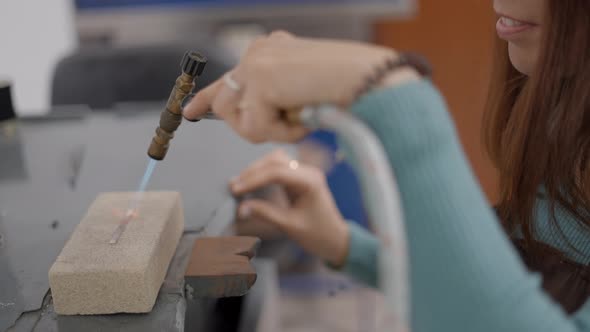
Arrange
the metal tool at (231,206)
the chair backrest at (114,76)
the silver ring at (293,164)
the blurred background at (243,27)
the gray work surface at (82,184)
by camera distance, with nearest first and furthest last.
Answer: the gray work surface at (82,184), the metal tool at (231,206), the silver ring at (293,164), the chair backrest at (114,76), the blurred background at (243,27)

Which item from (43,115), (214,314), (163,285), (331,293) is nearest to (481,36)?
(331,293)

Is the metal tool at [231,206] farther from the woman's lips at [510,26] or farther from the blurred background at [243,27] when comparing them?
the blurred background at [243,27]

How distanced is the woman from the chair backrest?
0.77 m

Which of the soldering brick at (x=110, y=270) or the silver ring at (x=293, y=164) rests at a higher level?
the soldering brick at (x=110, y=270)

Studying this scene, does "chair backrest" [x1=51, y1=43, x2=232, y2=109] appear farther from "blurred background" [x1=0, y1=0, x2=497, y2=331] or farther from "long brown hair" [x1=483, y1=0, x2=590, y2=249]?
"long brown hair" [x1=483, y1=0, x2=590, y2=249]

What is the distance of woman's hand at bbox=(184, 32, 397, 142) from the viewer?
44 centimetres

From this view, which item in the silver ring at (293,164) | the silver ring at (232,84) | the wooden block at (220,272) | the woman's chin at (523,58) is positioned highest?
the woman's chin at (523,58)

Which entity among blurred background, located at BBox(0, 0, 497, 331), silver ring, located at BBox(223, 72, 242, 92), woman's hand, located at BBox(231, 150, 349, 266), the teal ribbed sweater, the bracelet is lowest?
blurred background, located at BBox(0, 0, 497, 331)

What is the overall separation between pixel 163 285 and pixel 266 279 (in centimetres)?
28

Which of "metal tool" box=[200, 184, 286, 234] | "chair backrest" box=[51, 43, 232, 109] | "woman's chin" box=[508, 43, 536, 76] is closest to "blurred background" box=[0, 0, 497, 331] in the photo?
"chair backrest" box=[51, 43, 232, 109]

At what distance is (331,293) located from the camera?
5.08 feet

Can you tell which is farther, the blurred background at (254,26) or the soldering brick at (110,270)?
the blurred background at (254,26)

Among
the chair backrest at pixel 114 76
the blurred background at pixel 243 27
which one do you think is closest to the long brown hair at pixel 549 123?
the chair backrest at pixel 114 76

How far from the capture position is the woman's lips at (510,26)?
0.58 metres
